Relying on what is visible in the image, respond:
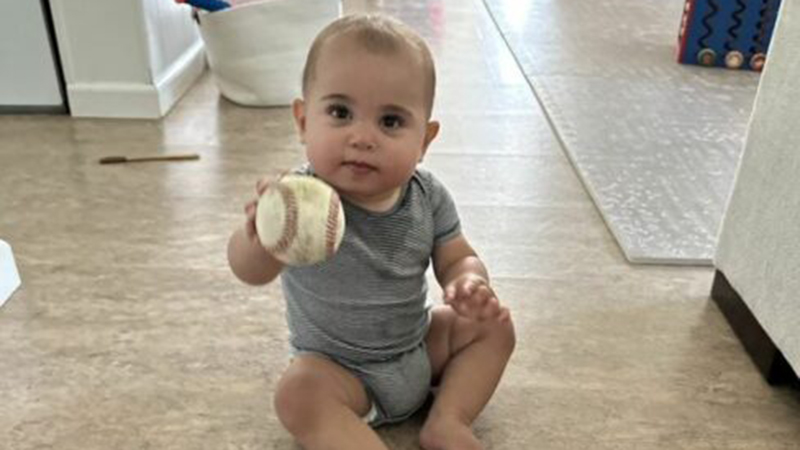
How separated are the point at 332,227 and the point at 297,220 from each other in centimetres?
3

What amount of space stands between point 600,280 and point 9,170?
1073 millimetres

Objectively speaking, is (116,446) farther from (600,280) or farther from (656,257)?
(656,257)

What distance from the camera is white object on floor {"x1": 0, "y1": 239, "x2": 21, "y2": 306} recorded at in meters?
1.06

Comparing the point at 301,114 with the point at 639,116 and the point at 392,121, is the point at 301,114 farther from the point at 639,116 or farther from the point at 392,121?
the point at 639,116

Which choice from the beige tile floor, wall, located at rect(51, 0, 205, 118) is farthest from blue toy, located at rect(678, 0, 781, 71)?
wall, located at rect(51, 0, 205, 118)

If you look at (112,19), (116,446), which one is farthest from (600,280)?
(112,19)

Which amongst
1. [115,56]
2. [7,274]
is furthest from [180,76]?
[7,274]

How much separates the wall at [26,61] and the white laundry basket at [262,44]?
1.10 ft

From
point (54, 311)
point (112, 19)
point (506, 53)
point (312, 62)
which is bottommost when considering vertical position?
point (506, 53)

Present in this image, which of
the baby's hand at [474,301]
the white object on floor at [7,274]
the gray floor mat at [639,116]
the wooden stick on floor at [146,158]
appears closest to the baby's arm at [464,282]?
the baby's hand at [474,301]

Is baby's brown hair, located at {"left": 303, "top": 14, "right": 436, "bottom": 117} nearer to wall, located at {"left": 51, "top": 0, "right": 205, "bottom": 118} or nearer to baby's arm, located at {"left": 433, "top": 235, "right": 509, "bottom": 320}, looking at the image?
baby's arm, located at {"left": 433, "top": 235, "right": 509, "bottom": 320}

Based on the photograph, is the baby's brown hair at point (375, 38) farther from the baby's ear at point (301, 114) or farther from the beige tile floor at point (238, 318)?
the beige tile floor at point (238, 318)

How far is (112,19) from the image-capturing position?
1697 millimetres

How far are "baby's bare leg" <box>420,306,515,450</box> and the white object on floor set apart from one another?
0.58 meters
